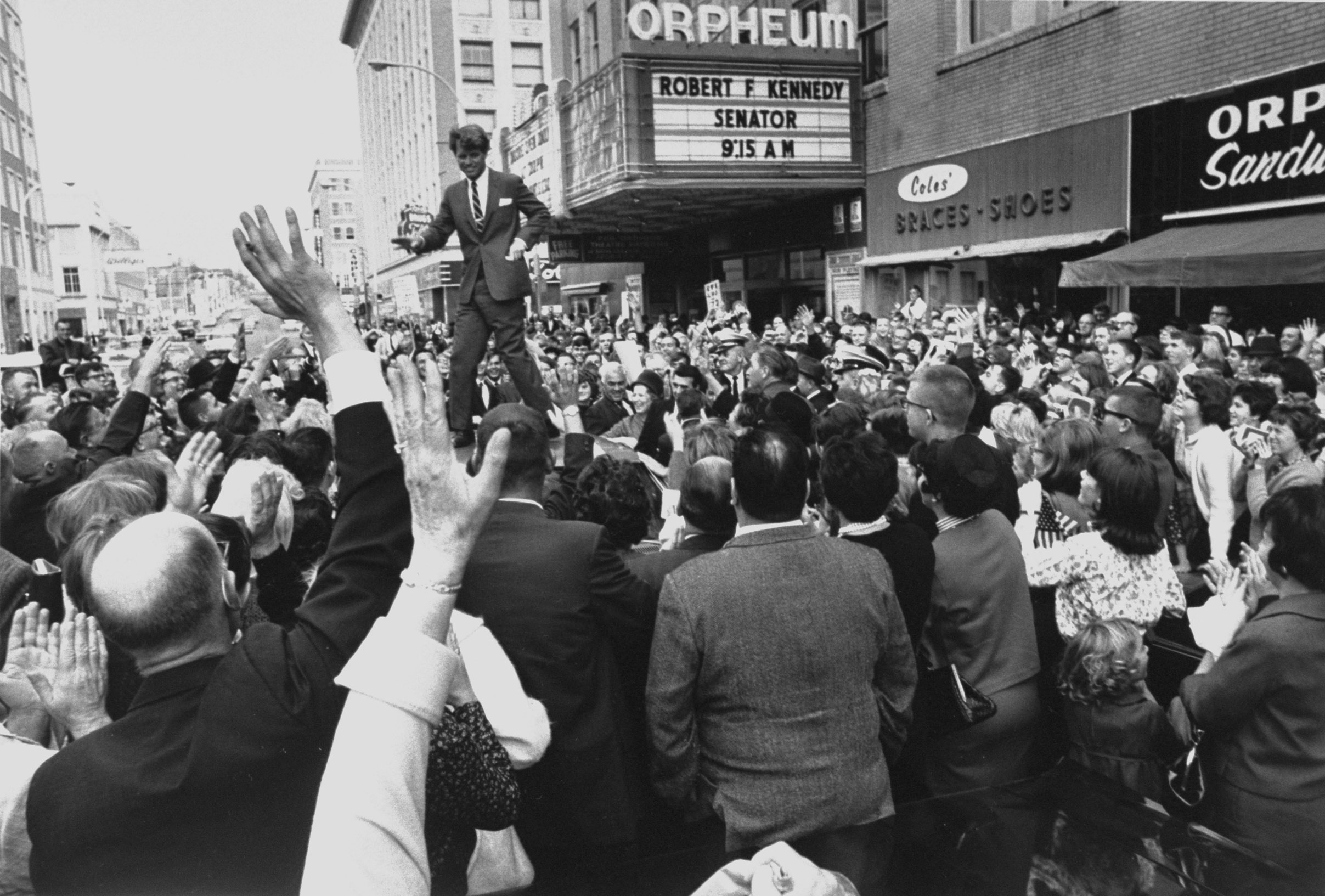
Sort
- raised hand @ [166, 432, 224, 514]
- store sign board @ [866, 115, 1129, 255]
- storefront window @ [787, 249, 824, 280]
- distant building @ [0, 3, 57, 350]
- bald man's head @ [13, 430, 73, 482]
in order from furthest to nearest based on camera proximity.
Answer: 1. distant building @ [0, 3, 57, 350]
2. storefront window @ [787, 249, 824, 280]
3. store sign board @ [866, 115, 1129, 255]
4. bald man's head @ [13, 430, 73, 482]
5. raised hand @ [166, 432, 224, 514]

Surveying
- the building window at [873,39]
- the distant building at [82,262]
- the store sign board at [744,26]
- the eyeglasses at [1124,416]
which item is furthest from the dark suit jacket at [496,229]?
the distant building at [82,262]

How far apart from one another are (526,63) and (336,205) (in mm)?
75011

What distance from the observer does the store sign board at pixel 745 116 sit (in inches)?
675

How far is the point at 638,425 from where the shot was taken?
25.0 feet

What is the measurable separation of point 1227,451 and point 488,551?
4554mm

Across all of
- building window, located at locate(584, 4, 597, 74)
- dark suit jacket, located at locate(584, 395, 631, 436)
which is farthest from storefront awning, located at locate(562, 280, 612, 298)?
dark suit jacket, located at locate(584, 395, 631, 436)

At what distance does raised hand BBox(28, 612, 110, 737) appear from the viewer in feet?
6.89

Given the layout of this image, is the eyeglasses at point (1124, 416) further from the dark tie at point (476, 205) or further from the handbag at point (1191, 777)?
the dark tie at point (476, 205)

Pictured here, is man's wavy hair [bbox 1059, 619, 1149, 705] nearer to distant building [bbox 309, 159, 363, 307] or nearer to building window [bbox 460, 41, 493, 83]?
building window [bbox 460, 41, 493, 83]

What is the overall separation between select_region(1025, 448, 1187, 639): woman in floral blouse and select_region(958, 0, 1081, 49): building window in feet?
40.5

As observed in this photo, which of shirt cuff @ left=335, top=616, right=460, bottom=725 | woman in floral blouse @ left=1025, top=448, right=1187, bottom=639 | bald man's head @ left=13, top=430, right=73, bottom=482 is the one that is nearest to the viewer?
shirt cuff @ left=335, top=616, right=460, bottom=725

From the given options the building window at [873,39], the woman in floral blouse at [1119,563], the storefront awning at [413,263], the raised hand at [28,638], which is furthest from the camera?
the storefront awning at [413,263]

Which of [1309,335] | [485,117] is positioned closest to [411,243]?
[1309,335]

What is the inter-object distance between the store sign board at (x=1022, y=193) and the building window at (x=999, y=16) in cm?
166
